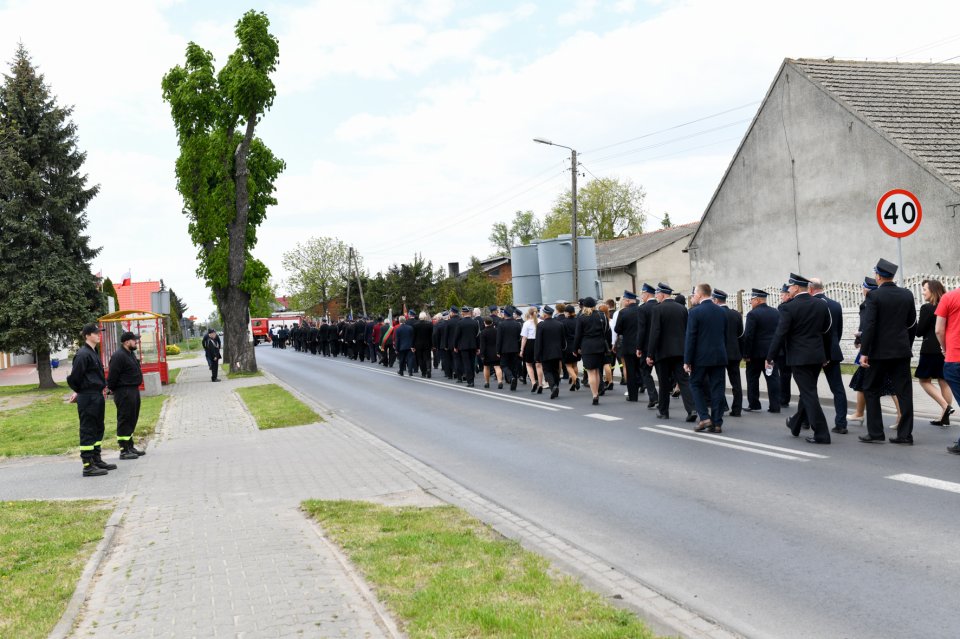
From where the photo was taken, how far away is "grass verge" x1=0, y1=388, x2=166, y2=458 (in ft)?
41.6

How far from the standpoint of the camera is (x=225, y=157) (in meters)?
28.6

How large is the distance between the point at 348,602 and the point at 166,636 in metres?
0.94

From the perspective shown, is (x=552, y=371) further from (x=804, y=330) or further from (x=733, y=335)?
(x=804, y=330)

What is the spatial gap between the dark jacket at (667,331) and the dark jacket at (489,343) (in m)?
7.36

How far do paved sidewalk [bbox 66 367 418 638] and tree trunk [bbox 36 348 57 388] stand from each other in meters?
19.1

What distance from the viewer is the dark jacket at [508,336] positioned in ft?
59.1

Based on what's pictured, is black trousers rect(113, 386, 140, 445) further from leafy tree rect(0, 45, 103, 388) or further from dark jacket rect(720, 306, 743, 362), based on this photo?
leafy tree rect(0, 45, 103, 388)

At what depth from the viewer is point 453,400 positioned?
16.3m

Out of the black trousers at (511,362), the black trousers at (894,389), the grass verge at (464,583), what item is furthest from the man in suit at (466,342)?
the grass verge at (464,583)

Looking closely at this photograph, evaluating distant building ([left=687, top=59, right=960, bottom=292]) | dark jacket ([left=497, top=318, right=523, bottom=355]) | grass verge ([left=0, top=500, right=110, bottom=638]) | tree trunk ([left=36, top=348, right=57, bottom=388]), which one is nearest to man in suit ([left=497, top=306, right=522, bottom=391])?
dark jacket ([left=497, top=318, right=523, bottom=355])

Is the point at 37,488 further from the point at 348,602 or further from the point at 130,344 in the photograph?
the point at 348,602

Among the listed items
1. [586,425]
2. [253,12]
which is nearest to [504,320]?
[586,425]

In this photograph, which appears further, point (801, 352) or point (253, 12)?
point (253, 12)

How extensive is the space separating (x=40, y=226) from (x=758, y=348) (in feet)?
83.4
